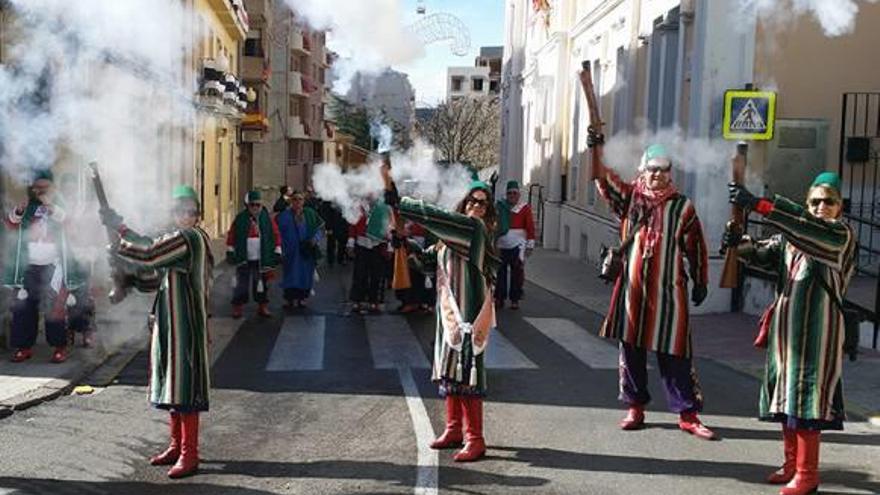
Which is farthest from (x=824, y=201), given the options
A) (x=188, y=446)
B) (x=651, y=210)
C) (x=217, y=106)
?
(x=217, y=106)

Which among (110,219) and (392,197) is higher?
(392,197)

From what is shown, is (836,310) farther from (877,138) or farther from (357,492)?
(877,138)

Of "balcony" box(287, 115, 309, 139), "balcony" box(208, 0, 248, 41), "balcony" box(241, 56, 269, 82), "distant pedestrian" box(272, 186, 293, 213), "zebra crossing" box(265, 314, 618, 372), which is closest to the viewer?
"zebra crossing" box(265, 314, 618, 372)

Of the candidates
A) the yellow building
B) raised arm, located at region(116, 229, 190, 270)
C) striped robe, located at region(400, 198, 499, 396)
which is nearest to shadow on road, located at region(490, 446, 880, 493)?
striped robe, located at region(400, 198, 499, 396)

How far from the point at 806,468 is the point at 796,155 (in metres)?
9.32

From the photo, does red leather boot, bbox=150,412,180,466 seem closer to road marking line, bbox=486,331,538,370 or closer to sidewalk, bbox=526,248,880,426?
road marking line, bbox=486,331,538,370

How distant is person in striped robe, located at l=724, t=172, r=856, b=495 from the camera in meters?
5.43

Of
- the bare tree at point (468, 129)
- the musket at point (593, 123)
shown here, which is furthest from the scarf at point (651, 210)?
the bare tree at point (468, 129)

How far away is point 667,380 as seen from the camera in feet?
22.4

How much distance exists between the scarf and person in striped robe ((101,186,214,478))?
2816 millimetres

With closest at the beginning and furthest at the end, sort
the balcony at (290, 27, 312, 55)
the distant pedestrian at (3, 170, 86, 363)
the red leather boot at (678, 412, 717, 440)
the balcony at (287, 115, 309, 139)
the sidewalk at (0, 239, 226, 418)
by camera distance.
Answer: the red leather boot at (678, 412, 717, 440)
the sidewalk at (0, 239, 226, 418)
the distant pedestrian at (3, 170, 86, 363)
the balcony at (290, 27, 312, 55)
the balcony at (287, 115, 309, 139)

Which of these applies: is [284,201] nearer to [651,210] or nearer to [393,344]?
[393,344]

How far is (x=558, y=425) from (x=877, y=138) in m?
8.90

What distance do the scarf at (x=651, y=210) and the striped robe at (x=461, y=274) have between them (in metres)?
1.12
